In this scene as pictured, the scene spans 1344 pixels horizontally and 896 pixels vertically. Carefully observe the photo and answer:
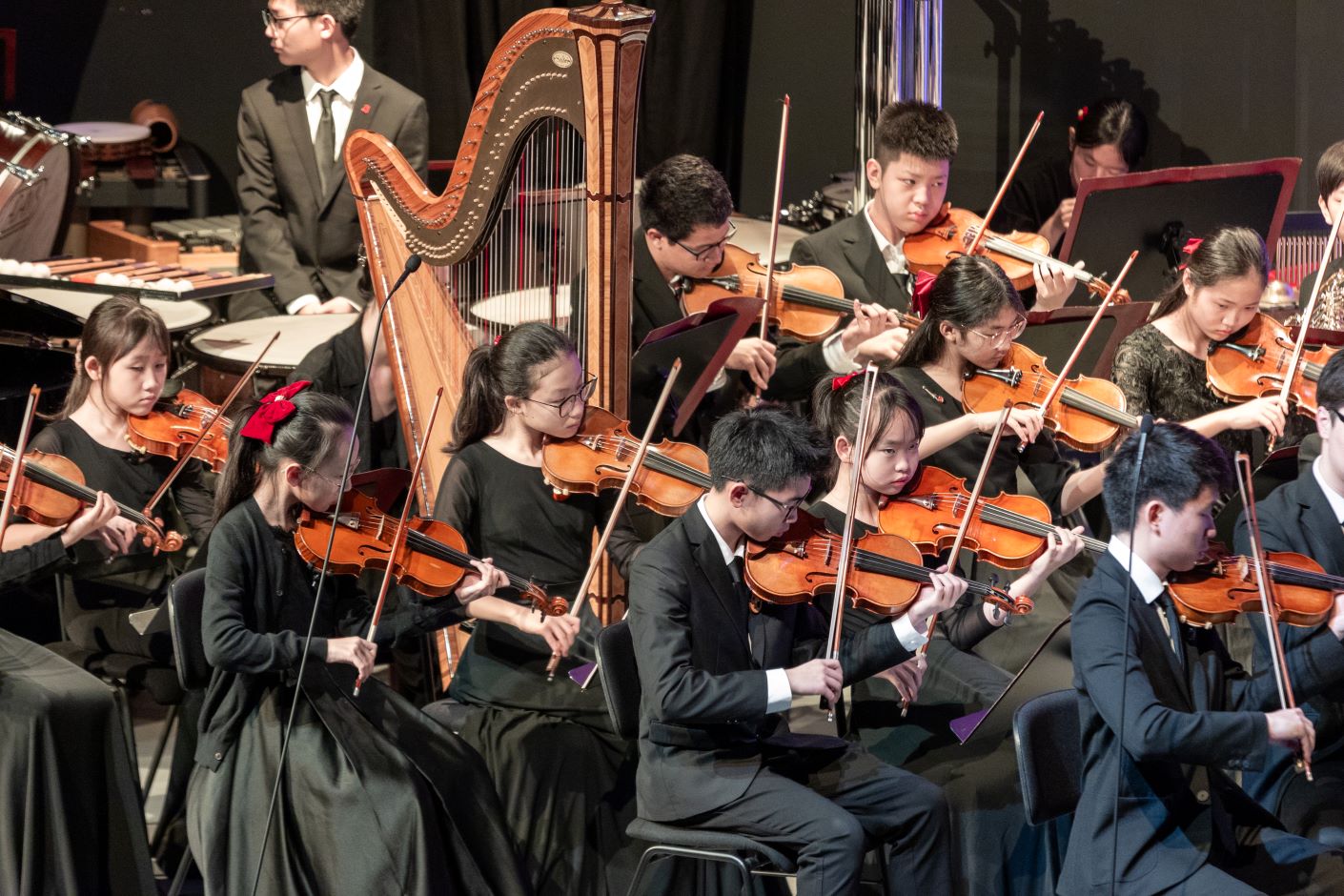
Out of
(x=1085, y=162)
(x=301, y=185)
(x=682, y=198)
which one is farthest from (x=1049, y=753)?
(x=301, y=185)

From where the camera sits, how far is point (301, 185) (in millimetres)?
5449

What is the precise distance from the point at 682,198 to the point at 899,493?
3.33ft

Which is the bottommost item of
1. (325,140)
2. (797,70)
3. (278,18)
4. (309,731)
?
(309,731)

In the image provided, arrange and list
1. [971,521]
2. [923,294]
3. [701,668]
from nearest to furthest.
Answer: [701,668] < [971,521] < [923,294]

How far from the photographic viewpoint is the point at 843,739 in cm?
308

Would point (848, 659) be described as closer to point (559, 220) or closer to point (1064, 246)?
point (559, 220)

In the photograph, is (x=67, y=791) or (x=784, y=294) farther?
(x=784, y=294)

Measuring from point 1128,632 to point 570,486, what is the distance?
1271mm

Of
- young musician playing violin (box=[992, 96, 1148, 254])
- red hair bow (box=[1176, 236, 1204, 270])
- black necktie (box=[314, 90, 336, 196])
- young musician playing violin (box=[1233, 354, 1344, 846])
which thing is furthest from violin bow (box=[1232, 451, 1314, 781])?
black necktie (box=[314, 90, 336, 196])

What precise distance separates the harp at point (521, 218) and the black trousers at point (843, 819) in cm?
91

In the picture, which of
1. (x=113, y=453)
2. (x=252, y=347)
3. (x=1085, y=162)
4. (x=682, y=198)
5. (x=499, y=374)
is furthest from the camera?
(x=1085, y=162)

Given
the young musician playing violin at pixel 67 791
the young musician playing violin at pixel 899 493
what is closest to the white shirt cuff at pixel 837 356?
the young musician playing violin at pixel 899 493

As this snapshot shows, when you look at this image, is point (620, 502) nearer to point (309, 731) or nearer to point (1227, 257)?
point (309, 731)

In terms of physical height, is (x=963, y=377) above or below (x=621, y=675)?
above
